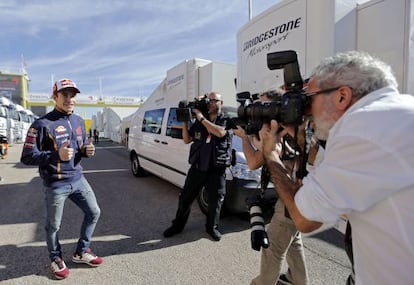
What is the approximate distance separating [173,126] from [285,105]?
4556 millimetres

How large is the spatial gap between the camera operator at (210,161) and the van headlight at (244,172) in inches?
12.9

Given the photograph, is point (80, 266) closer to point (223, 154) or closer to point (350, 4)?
point (223, 154)

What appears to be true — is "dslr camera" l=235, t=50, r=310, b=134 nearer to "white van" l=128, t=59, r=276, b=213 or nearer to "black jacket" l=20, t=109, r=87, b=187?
"black jacket" l=20, t=109, r=87, b=187

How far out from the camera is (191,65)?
5.90 meters

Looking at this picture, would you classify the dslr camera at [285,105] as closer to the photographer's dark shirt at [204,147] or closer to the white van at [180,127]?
the photographer's dark shirt at [204,147]

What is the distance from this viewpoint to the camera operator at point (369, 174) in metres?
0.92

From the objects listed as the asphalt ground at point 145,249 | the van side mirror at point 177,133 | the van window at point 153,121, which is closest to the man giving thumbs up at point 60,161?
the asphalt ground at point 145,249

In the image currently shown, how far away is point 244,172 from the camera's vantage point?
4.06 meters

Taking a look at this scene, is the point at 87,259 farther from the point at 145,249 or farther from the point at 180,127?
the point at 180,127

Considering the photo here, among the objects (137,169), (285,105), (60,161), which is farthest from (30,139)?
(137,169)

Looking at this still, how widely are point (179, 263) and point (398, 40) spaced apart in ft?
10.2

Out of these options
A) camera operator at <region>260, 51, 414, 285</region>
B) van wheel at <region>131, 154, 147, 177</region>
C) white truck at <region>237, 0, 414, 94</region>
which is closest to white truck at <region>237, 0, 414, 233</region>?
white truck at <region>237, 0, 414, 94</region>

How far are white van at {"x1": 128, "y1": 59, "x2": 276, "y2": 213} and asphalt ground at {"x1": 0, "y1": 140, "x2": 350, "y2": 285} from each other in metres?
0.58

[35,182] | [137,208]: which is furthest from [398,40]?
[35,182]
